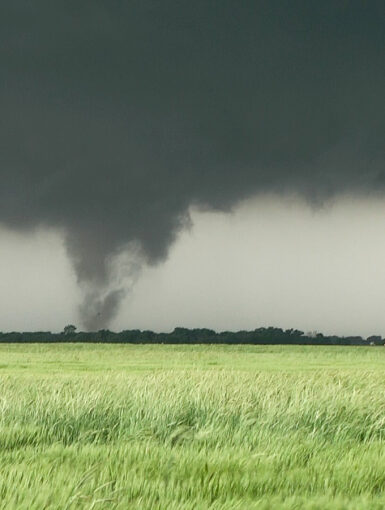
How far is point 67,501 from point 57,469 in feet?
Answer: 5.00

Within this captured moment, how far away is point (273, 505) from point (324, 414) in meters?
5.74

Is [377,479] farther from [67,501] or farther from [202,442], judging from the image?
[67,501]

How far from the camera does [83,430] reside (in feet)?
32.4

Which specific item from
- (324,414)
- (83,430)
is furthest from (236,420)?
(83,430)

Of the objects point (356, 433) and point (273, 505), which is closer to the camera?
point (273, 505)

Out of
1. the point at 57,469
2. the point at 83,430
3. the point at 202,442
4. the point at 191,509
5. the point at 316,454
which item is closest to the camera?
the point at 191,509

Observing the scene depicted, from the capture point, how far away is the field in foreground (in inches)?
220

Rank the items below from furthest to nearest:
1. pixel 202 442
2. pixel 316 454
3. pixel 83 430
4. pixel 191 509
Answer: pixel 83 430, pixel 202 442, pixel 316 454, pixel 191 509

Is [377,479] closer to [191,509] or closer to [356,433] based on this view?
[191,509]

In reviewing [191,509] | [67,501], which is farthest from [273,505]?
[67,501]

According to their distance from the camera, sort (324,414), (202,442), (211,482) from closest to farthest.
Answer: (211,482), (202,442), (324,414)

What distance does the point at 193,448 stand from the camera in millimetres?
8250

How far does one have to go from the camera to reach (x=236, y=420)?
10469mm

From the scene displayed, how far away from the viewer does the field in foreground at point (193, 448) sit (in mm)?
5578
